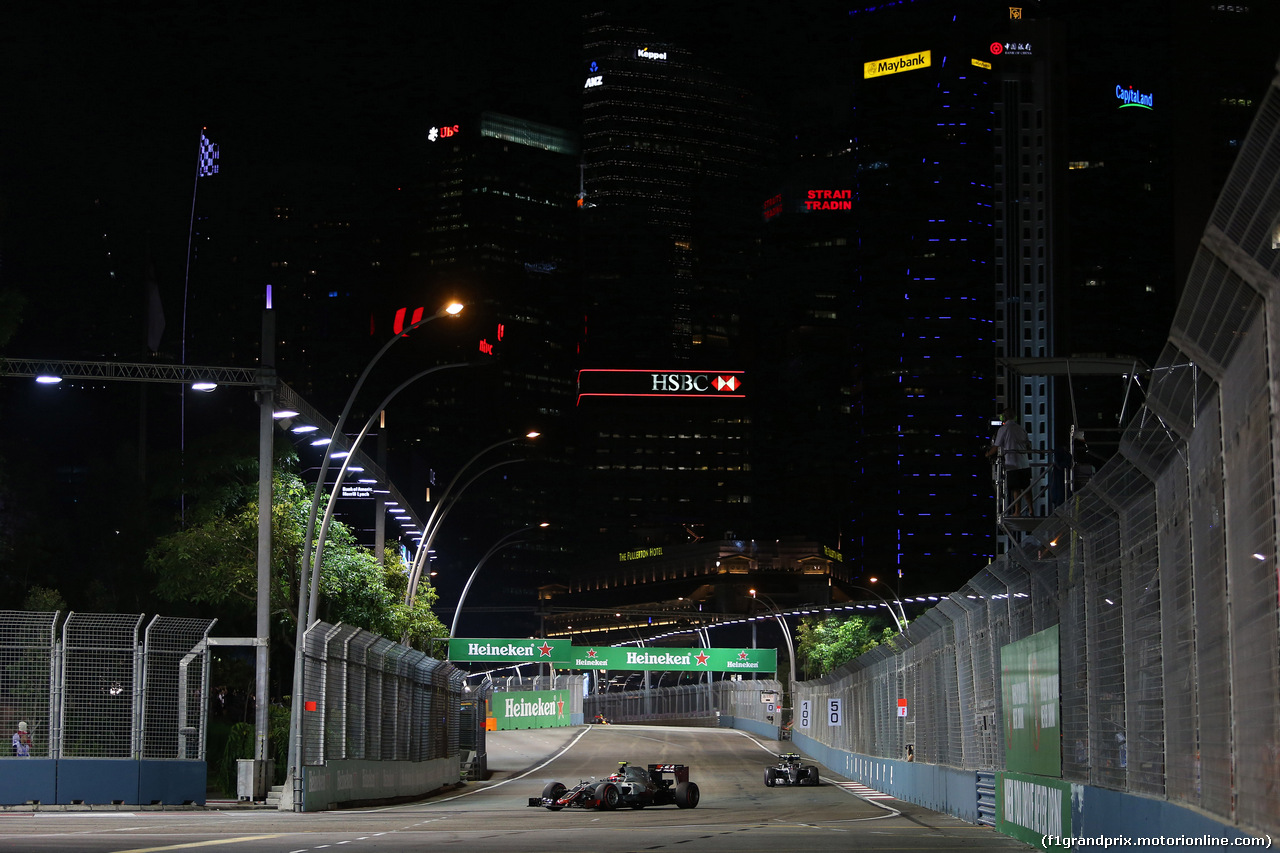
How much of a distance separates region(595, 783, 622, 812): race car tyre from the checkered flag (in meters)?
77.4

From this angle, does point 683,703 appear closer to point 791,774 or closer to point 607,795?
point 791,774

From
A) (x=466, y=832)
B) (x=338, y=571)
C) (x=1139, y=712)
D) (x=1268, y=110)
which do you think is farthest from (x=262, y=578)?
(x=1268, y=110)

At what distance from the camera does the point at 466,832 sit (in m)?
22.9

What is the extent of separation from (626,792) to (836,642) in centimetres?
7055

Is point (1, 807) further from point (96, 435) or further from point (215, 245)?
point (215, 245)

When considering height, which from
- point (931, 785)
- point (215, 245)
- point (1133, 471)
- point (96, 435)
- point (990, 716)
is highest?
point (215, 245)

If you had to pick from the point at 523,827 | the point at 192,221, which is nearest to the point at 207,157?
the point at 192,221

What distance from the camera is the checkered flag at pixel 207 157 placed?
99.6m

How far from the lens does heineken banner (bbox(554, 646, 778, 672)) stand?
9419 cm

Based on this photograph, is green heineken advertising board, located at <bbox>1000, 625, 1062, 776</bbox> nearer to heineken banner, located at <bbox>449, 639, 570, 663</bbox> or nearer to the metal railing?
heineken banner, located at <bbox>449, 639, 570, 663</bbox>

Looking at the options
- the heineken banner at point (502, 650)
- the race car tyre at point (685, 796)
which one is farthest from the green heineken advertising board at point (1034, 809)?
the heineken banner at point (502, 650)

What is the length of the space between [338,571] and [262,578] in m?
13.6

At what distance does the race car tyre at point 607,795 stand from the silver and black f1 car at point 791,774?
38.8ft

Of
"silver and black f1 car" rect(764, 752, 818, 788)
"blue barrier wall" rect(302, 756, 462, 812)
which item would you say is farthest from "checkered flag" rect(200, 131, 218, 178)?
"silver and black f1 car" rect(764, 752, 818, 788)
